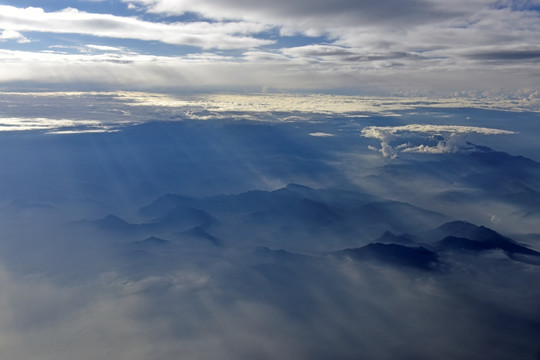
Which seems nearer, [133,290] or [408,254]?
[133,290]

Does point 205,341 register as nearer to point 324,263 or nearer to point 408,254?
point 324,263

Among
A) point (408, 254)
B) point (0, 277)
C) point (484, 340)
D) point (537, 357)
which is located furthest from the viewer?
point (408, 254)

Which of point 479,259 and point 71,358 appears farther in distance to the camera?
point 479,259

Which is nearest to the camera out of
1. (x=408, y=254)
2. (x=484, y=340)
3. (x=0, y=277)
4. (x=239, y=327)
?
(x=484, y=340)

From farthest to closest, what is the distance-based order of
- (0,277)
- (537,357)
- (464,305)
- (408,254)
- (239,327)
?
(408,254) < (0,277) < (464,305) < (239,327) < (537,357)

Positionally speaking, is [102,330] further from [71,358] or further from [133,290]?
[133,290]

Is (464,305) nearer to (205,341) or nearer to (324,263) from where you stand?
(324,263)

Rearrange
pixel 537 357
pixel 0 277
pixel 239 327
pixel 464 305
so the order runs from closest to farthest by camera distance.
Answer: pixel 537 357, pixel 239 327, pixel 464 305, pixel 0 277

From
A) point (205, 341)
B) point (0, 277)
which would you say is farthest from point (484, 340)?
point (0, 277)


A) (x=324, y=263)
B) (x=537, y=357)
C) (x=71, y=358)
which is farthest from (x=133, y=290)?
(x=537, y=357)
